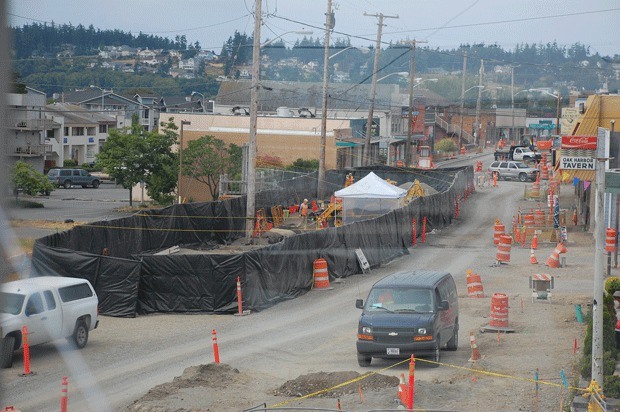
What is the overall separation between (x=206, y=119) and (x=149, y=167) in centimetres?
1338

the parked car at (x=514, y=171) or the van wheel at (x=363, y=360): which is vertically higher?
the parked car at (x=514, y=171)

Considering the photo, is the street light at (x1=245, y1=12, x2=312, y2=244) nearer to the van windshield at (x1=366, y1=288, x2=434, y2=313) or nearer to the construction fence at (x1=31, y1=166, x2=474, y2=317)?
the construction fence at (x1=31, y1=166, x2=474, y2=317)

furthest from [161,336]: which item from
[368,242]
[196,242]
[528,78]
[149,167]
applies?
[528,78]

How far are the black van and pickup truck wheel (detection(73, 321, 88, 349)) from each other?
500 cm

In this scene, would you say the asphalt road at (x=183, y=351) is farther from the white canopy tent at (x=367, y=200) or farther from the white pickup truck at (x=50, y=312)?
the white canopy tent at (x=367, y=200)

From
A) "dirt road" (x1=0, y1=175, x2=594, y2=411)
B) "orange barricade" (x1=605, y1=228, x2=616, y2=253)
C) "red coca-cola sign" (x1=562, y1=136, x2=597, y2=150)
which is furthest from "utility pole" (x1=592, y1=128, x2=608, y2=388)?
"orange barricade" (x1=605, y1=228, x2=616, y2=253)

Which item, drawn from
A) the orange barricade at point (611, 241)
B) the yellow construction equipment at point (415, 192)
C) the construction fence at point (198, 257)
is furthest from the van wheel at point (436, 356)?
the yellow construction equipment at point (415, 192)

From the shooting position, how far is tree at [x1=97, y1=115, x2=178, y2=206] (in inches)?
1748

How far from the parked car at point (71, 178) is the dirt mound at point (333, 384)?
46.8 meters

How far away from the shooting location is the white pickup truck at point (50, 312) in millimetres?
13773

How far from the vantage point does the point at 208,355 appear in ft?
53.6

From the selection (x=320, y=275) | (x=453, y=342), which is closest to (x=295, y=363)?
(x=453, y=342)

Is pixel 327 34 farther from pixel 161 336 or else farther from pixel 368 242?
pixel 161 336

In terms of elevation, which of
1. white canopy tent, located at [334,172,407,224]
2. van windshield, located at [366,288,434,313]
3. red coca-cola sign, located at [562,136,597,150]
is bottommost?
van windshield, located at [366,288,434,313]
